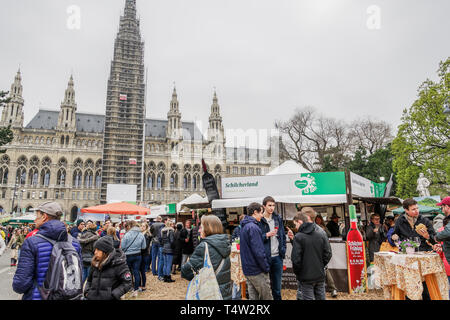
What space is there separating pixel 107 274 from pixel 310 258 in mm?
2445

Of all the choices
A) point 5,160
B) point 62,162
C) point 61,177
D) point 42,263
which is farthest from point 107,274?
point 5,160

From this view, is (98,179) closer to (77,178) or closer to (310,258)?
(77,178)

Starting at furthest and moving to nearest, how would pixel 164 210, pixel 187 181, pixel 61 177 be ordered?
1. pixel 187 181
2. pixel 61 177
3. pixel 164 210

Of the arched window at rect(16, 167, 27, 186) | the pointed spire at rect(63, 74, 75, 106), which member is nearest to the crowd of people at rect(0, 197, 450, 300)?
the arched window at rect(16, 167, 27, 186)

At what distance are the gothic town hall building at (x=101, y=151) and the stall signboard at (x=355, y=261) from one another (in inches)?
1751

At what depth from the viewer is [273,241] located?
15.9ft

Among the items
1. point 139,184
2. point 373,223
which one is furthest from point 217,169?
point 373,223

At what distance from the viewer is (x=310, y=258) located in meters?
3.87

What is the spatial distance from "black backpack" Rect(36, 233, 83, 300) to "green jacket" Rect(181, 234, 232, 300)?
1052mm

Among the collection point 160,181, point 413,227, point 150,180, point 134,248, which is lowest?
point 134,248

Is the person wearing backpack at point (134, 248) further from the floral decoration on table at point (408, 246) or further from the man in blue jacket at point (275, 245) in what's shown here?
the floral decoration on table at point (408, 246)

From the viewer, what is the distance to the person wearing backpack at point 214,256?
3.29 metres

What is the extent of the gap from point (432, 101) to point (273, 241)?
18279 millimetres
